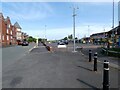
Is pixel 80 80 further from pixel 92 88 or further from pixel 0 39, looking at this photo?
pixel 0 39

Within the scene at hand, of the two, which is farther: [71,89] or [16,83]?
[16,83]

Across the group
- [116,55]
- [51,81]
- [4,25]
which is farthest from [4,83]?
[4,25]

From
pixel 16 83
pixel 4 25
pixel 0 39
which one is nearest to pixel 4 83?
pixel 16 83

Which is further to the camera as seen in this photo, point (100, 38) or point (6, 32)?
point (100, 38)

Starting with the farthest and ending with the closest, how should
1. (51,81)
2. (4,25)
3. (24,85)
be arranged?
(4,25) → (51,81) → (24,85)

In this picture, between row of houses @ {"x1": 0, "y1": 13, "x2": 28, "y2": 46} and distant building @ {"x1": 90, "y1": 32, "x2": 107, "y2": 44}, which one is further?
distant building @ {"x1": 90, "y1": 32, "x2": 107, "y2": 44}

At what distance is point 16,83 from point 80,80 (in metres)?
2.61

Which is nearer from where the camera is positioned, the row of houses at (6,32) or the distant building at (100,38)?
the row of houses at (6,32)

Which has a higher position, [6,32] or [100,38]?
[6,32]

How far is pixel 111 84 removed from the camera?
29.9 feet

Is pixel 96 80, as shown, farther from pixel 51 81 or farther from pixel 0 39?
pixel 0 39

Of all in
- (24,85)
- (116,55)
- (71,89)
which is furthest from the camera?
(116,55)

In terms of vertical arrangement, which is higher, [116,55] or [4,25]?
[4,25]

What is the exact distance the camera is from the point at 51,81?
9695 millimetres
